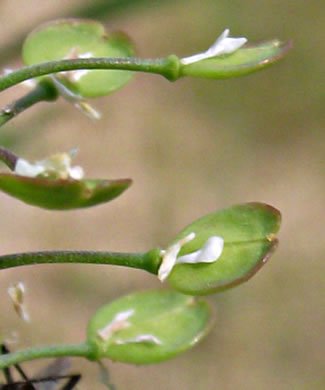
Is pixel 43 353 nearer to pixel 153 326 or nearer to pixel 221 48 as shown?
pixel 153 326

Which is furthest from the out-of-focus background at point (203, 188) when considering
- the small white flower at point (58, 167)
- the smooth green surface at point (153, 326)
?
the small white flower at point (58, 167)

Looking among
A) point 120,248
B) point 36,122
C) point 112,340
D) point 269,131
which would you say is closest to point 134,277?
point 120,248

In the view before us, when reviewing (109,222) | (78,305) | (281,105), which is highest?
(281,105)

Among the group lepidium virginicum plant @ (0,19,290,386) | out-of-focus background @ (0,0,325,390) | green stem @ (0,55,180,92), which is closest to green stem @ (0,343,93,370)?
lepidium virginicum plant @ (0,19,290,386)

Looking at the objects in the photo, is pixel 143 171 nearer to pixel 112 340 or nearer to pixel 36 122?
pixel 36 122

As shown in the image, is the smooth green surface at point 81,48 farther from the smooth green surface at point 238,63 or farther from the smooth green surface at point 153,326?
the smooth green surface at point 153,326

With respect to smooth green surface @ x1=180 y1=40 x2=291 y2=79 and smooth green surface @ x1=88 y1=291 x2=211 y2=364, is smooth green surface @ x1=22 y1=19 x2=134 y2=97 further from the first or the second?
smooth green surface @ x1=88 y1=291 x2=211 y2=364
